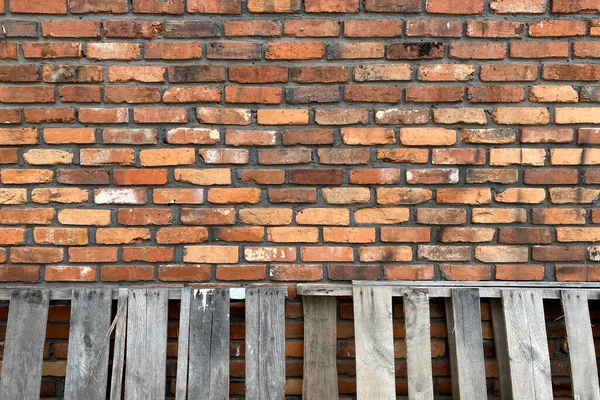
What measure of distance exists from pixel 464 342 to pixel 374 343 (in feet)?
1.10

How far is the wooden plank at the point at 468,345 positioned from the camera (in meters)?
1.78

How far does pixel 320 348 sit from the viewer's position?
6.21ft

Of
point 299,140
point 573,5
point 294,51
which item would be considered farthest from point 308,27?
point 573,5

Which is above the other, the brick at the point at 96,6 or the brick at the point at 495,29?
the brick at the point at 96,6

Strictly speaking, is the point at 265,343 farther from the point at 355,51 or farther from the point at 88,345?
→ the point at 355,51

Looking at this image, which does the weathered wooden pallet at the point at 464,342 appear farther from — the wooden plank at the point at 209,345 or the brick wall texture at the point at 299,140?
the wooden plank at the point at 209,345

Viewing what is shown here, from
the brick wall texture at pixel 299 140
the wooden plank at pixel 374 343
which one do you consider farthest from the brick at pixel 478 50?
the wooden plank at pixel 374 343

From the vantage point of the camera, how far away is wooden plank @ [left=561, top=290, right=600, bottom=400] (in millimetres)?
1765

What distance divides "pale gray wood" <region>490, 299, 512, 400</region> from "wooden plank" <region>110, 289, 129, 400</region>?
141 centimetres

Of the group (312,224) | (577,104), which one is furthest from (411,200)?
(577,104)

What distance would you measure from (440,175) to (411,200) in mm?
153

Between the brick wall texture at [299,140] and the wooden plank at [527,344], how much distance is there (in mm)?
167

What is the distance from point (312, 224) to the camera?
1962 mm

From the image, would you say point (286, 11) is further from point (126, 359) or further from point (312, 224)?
point (126, 359)
